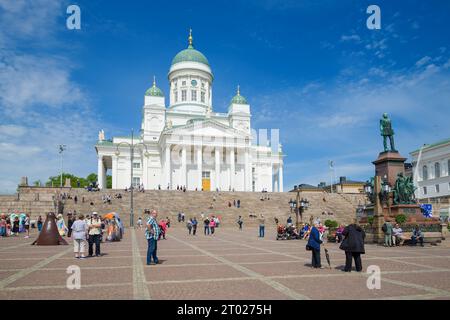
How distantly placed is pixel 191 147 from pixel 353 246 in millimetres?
54739

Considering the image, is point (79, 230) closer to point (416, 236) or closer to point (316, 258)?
point (316, 258)

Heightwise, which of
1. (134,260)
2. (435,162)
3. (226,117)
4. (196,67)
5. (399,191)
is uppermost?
(196,67)

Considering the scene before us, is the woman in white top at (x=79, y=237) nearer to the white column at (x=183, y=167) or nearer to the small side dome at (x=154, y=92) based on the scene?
the white column at (x=183, y=167)

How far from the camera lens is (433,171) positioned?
67812 mm

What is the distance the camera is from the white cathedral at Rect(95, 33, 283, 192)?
208ft

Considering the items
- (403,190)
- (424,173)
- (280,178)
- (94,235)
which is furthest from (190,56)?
(94,235)

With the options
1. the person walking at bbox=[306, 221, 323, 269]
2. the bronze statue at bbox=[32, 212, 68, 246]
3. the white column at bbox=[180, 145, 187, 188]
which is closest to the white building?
the white column at bbox=[180, 145, 187, 188]

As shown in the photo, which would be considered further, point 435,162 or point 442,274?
point 435,162

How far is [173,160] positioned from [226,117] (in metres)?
17.2

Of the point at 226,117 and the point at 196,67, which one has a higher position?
the point at 196,67

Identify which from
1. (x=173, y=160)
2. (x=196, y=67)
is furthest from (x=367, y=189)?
(x=196, y=67)

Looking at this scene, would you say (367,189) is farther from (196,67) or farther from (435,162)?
(196,67)
